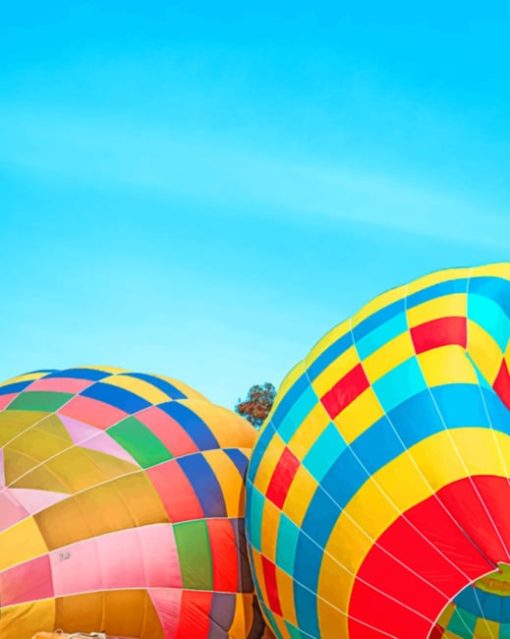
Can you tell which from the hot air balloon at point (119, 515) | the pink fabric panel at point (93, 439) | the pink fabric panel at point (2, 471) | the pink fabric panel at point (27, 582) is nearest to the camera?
the pink fabric panel at point (27, 582)

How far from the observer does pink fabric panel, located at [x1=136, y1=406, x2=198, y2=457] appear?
28.9 ft

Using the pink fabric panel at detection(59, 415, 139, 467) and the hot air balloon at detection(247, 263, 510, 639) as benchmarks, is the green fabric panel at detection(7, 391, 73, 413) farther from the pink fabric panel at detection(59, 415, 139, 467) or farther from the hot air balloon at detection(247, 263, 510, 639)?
the hot air balloon at detection(247, 263, 510, 639)

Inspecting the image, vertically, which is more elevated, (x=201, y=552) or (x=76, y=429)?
(x=76, y=429)

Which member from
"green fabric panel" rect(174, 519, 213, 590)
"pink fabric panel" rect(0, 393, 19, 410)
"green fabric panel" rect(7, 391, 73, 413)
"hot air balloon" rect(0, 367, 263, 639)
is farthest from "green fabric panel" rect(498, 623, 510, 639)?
"pink fabric panel" rect(0, 393, 19, 410)

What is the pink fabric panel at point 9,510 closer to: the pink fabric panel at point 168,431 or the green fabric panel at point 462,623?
the pink fabric panel at point 168,431

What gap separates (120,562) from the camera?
25.6 ft

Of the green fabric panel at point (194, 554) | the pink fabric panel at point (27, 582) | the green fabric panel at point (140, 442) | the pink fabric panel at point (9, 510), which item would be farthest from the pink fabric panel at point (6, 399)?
the green fabric panel at point (194, 554)

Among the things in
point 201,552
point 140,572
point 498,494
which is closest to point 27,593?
point 140,572

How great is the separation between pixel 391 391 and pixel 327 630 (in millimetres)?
1917

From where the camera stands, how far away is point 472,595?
7.89m

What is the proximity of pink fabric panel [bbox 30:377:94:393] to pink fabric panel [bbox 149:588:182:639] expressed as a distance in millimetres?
2256

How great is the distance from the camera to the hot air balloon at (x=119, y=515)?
7449 millimetres

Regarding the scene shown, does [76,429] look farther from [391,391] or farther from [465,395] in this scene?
[465,395]

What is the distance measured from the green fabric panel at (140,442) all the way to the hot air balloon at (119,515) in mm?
11
